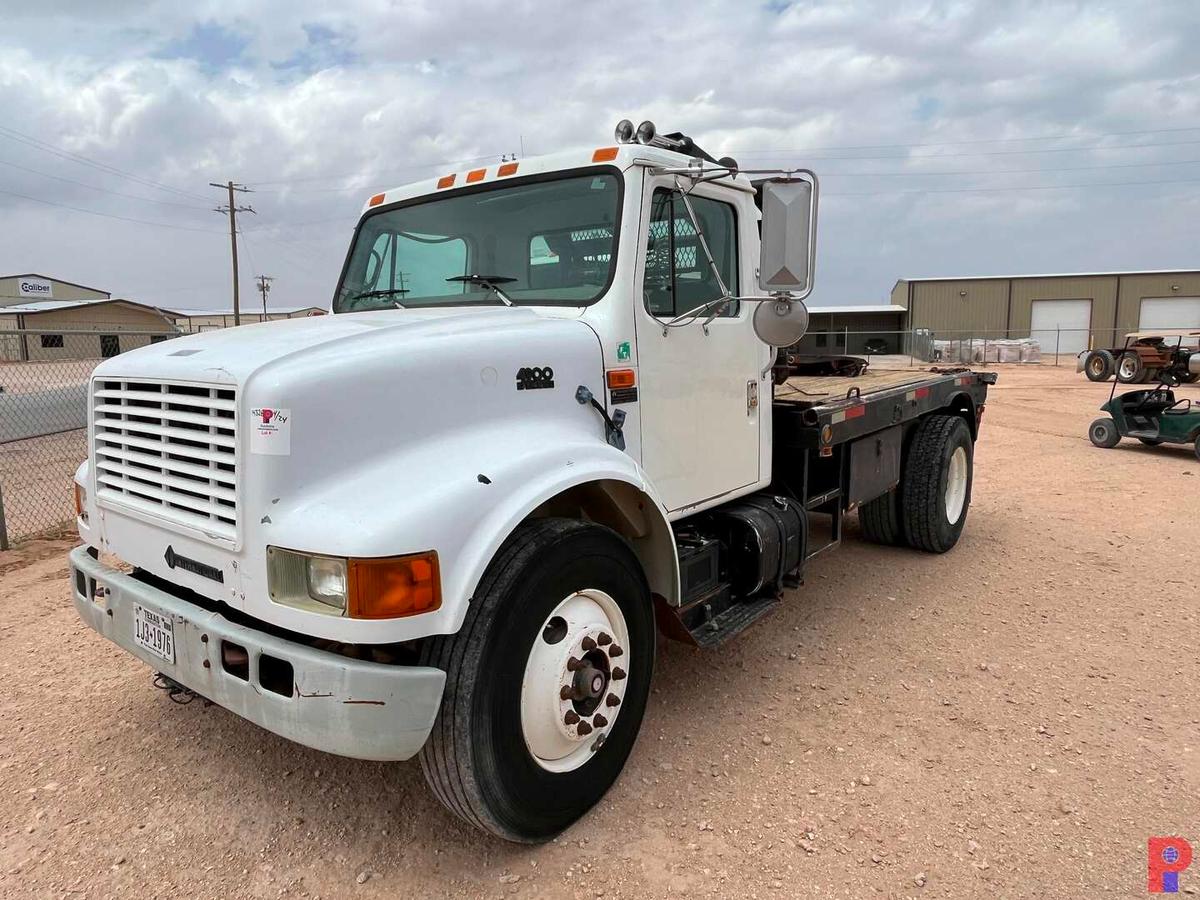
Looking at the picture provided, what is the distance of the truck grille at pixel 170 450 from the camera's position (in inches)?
93.2

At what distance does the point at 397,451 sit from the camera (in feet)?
8.04

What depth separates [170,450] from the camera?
257 cm

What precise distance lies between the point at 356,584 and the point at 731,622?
1964 millimetres

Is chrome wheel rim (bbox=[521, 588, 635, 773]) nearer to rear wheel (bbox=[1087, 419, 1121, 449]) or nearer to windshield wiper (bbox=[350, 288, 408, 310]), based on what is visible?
windshield wiper (bbox=[350, 288, 408, 310])

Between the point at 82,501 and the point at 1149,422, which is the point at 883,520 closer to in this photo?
the point at 82,501

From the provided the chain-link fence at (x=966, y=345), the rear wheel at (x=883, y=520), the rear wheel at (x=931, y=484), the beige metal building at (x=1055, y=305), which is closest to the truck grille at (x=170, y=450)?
the rear wheel at (x=883, y=520)

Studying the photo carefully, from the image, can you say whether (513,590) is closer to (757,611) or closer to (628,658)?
(628,658)

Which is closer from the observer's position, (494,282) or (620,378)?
(620,378)

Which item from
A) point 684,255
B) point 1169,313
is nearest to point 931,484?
point 684,255

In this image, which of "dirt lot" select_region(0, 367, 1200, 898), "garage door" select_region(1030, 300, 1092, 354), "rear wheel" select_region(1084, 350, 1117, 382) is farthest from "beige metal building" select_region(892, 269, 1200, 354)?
"dirt lot" select_region(0, 367, 1200, 898)

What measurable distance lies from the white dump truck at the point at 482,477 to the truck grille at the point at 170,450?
1cm

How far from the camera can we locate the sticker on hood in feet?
7.36

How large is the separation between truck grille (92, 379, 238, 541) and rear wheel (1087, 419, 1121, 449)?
11.8m

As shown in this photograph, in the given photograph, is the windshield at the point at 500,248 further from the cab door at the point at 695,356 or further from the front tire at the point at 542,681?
the front tire at the point at 542,681
